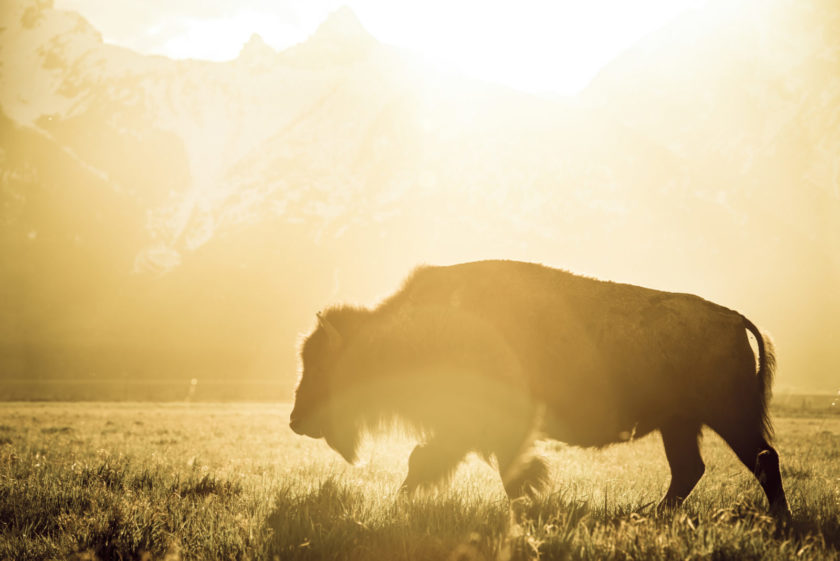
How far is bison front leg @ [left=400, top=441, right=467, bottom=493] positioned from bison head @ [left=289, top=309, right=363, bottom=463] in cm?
106

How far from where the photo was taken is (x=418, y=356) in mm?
6586

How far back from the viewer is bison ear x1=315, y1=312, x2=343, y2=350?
6968mm

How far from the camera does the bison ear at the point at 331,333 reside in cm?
697

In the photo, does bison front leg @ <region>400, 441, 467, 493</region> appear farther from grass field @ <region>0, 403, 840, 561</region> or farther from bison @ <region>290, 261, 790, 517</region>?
grass field @ <region>0, 403, 840, 561</region>

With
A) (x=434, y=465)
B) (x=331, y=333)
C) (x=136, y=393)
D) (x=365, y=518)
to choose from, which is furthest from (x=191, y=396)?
(x=365, y=518)

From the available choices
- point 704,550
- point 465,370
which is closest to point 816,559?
point 704,550

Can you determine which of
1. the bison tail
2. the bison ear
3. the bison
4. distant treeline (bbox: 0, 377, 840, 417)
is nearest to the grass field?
the bison

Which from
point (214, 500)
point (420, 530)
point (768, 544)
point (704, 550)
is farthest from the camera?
point (214, 500)

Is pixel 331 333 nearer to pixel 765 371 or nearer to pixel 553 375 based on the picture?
pixel 553 375

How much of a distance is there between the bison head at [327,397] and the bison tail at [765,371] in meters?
4.29

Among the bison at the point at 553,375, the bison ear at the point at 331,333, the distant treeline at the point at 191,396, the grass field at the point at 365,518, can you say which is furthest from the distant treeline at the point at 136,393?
the bison at the point at 553,375

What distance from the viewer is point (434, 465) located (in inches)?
247

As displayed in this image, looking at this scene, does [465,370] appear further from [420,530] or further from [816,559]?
[816,559]

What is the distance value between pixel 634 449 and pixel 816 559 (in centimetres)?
1092
